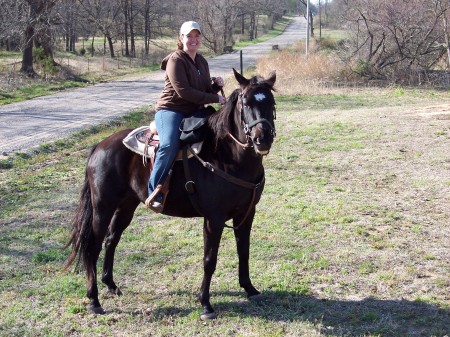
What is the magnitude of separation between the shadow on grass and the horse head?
1.54 metres

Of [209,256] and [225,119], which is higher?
[225,119]

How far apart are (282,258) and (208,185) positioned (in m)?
1.78

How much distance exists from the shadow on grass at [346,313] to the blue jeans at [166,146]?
122 centimetres

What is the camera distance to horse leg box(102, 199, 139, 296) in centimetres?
508

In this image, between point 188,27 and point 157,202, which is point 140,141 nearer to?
point 157,202

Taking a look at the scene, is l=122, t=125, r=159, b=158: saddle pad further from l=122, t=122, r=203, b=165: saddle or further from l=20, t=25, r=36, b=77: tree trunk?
l=20, t=25, r=36, b=77: tree trunk

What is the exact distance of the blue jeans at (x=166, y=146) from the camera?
4.43m

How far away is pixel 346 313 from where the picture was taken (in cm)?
450

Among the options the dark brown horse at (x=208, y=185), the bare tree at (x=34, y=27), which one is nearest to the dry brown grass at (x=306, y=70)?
the bare tree at (x=34, y=27)

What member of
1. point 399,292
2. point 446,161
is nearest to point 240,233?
point 399,292

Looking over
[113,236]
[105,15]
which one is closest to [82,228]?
[113,236]

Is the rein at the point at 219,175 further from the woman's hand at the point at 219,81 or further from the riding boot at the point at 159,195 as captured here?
the woman's hand at the point at 219,81

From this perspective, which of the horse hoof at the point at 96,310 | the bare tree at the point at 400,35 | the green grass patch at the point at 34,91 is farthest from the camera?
the bare tree at the point at 400,35

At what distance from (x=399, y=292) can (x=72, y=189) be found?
592 cm
